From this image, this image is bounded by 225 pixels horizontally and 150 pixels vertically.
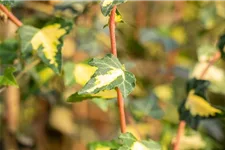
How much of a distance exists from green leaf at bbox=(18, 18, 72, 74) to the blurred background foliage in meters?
0.06

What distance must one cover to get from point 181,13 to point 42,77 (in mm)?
662

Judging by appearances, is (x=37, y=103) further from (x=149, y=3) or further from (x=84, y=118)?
(x=149, y=3)

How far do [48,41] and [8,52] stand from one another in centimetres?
14

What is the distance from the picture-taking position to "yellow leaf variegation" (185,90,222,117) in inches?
30.2

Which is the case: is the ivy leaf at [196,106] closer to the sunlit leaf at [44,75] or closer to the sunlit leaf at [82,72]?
the sunlit leaf at [82,72]

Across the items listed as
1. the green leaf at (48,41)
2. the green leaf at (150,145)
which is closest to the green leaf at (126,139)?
the green leaf at (150,145)

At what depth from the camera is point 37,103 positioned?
1.50 meters

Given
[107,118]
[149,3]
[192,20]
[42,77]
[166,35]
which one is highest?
[149,3]

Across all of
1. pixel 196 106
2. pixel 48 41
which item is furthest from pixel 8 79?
pixel 196 106

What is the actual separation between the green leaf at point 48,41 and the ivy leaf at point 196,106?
254 mm

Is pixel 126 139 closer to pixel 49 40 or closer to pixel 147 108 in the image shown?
pixel 49 40

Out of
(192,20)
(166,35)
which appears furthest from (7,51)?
(192,20)

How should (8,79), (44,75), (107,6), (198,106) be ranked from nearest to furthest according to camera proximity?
1. (107,6)
2. (8,79)
3. (198,106)
4. (44,75)

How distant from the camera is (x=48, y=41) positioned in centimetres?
73
